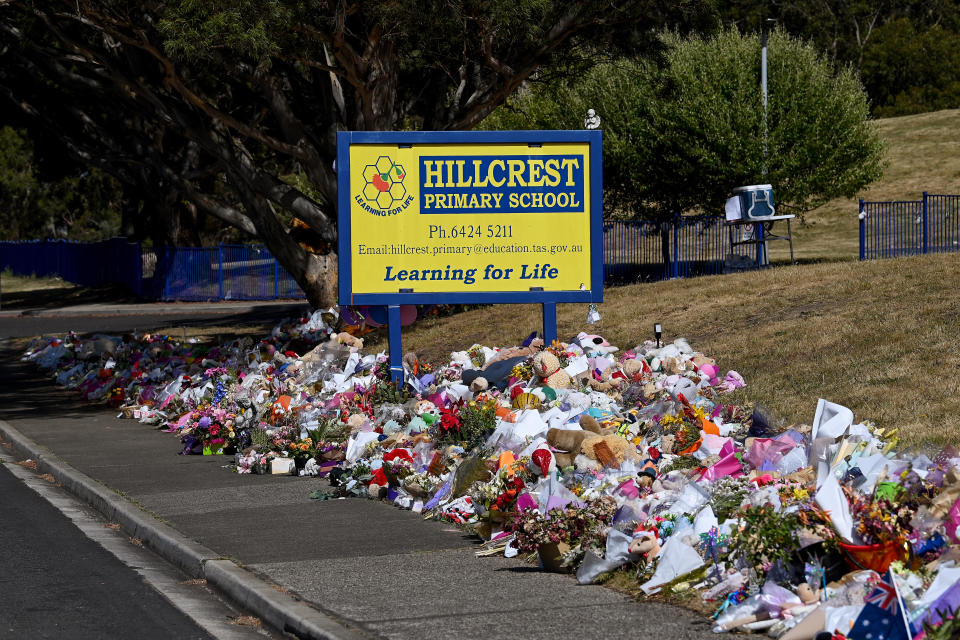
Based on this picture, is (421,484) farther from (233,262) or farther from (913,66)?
(913,66)

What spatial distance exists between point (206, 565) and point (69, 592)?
88 centimetres

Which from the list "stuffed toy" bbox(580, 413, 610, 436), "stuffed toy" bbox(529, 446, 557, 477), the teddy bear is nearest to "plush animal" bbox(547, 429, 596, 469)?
the teddy bear

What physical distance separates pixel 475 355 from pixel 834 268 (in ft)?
24.8

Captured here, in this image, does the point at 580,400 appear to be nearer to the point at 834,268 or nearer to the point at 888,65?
the point at 834,268

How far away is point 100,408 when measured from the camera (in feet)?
60.6

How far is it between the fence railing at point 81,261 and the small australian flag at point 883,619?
43.1 m

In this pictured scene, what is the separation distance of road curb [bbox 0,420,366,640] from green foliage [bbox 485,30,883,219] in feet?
78.1

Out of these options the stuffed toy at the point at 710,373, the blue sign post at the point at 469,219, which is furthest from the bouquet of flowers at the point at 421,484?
the stuffed toy at the point at 710,373

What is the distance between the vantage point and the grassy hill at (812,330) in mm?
10508

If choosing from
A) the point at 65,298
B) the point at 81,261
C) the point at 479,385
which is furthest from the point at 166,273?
the point at 479,385

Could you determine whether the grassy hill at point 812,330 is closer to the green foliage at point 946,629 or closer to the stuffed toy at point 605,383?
the stuffed toy at point 605,383

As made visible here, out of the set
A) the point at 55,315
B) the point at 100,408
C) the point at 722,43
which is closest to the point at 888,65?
the point at 722,43

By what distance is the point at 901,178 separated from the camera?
5488 centimetres

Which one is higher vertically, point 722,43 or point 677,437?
point 722,43
